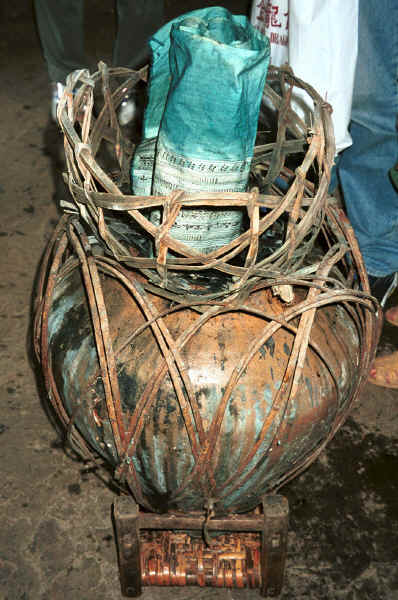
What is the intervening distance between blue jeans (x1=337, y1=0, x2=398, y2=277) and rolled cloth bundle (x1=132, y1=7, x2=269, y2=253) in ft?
3.05

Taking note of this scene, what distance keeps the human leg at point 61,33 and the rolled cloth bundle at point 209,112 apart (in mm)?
2109

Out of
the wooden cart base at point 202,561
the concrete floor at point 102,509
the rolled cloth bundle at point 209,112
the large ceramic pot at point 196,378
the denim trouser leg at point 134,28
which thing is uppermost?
the rolled cloth bundle at point 209,112

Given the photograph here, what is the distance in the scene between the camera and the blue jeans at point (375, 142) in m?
1.73

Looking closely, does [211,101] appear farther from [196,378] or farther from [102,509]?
[102,509]

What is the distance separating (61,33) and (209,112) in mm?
2295

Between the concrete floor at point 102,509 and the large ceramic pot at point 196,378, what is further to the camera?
the concrete floor at point 102,509

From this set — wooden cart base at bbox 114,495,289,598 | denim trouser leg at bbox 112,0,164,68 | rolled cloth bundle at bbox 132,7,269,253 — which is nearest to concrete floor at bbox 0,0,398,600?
wooden cart base at bbox 114,495,289,598

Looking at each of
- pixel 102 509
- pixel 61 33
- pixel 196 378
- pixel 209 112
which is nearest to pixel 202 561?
pixel 102 509

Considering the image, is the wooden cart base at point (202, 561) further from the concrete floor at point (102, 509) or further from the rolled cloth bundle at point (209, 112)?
the rolled cloth bundle at point (209, 112)

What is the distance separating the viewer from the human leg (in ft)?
9.15

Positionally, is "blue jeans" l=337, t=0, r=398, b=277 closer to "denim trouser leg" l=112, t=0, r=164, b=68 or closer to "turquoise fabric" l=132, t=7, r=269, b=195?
"turquoise fabric" l=132, t=7, r=269, b=195

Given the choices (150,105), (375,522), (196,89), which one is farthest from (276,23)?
(375,522)

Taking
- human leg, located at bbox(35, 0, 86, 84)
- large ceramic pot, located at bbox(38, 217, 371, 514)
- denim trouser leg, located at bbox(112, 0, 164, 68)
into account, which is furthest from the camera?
denim trouser leg, located at bbox(112, 0, 164, 68)

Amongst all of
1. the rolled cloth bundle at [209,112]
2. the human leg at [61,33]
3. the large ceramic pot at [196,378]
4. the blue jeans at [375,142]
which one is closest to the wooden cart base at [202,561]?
the large ceramic pot at [196,378]
